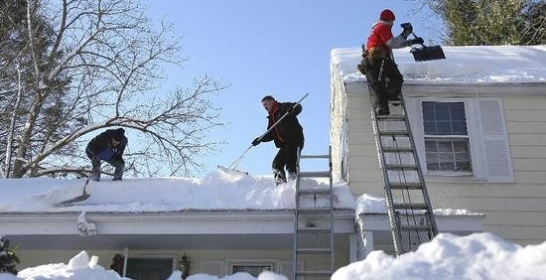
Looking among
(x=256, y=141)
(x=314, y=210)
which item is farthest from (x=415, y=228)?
(x=256, y=141)

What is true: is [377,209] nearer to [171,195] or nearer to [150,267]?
[171,195]

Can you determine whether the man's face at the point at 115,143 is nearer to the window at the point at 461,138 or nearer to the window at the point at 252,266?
the window at the point at 252,266

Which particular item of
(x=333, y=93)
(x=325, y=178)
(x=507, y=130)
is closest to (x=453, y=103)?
(x=507, y=130)

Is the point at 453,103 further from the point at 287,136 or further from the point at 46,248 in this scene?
the point at 46,248

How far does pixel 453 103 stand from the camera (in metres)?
8.96

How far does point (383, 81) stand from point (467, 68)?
171 cm

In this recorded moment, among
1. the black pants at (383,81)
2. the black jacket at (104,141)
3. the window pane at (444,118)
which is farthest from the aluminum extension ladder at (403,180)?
the black jacket at (104,141)

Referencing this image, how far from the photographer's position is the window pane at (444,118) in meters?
8.80

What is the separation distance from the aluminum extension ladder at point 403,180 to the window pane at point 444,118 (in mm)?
435

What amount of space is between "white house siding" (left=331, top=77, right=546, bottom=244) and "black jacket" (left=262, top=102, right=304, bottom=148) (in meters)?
0.76

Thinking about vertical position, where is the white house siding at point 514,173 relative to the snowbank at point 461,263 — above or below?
above

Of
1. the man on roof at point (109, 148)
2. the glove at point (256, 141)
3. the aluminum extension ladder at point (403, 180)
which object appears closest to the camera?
the aluminum extension ladder at point (403, 180)

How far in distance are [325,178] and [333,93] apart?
3.55 metres

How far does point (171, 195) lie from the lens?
841 centimetres
